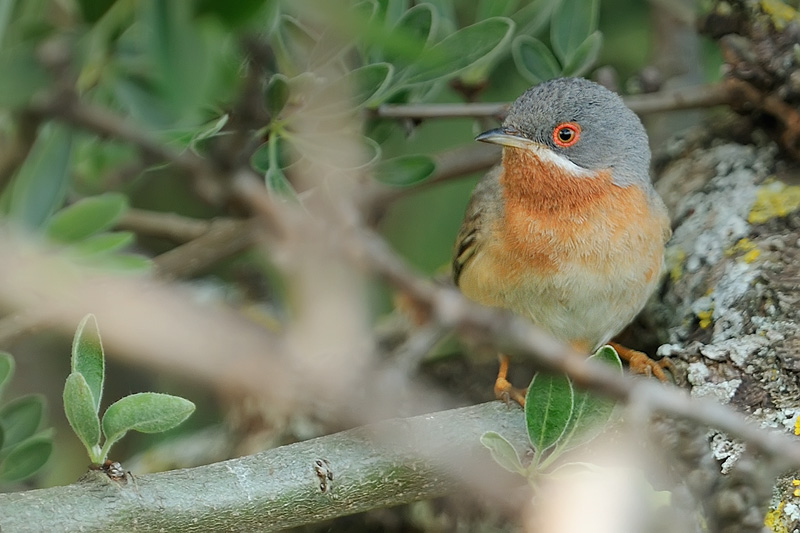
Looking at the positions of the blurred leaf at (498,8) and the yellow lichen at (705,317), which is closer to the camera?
the yellow lichen at (705,317)

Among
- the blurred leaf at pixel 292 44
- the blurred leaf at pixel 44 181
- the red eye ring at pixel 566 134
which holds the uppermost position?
the blurred leaf at pixel 292 44

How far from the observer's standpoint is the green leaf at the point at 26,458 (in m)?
2.88

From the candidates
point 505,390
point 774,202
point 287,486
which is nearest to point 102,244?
point 287,486

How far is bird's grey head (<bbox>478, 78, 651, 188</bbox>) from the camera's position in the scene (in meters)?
3.65

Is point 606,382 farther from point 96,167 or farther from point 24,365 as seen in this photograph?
point 24,365

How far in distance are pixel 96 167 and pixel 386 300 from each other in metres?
1.60

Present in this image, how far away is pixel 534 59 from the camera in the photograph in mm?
3613

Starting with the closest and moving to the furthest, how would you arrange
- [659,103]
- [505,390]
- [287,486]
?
[287,486]
[505,390]
[659,103]

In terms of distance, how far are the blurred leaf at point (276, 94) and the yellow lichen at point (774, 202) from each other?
183cm

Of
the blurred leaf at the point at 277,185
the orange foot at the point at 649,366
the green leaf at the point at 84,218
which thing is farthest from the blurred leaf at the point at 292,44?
the orange foot at the point at 649,366

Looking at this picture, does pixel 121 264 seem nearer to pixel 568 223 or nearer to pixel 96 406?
pixel 96 406

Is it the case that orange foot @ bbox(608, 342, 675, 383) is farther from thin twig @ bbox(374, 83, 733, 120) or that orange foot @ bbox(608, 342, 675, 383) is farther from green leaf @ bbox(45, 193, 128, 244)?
green leaf @ bbox(45, 193, 128, 244)

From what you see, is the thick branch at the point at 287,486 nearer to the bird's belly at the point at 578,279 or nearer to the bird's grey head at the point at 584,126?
the bird's belly at the point at 578,279

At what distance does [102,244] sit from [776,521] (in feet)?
7.08
